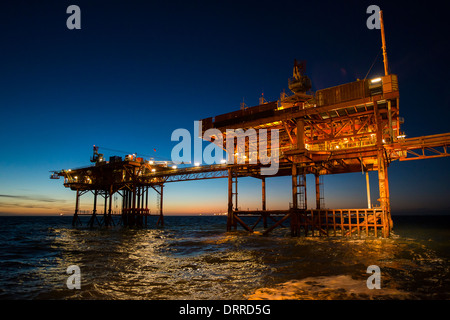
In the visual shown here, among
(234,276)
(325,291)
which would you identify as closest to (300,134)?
(234,276)

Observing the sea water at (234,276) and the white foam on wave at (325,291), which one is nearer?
the white foam on wave at (325,291)

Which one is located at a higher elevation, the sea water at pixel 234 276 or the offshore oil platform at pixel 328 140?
the offshore oil platform at pixel 328 140

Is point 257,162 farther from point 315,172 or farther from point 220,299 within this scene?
point 220,299

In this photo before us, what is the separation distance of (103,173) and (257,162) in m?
36.8

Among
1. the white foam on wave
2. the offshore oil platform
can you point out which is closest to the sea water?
the white foam on wave

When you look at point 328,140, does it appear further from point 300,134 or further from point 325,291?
point 325,291

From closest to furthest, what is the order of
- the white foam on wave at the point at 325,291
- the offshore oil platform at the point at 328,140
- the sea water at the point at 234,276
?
1. the white foam on wave at the point at 325,291
2. the sea water at the point at 234,276
3. the offshore oil platform at the point at 328,140

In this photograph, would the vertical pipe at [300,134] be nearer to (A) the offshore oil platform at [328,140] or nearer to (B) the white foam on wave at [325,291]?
(A) the offshore oil platform at [328,140]

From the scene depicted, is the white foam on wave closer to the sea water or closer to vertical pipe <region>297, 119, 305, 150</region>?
the sea water

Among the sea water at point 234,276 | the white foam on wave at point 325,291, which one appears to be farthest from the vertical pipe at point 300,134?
the white foam on wave at point 325,291
